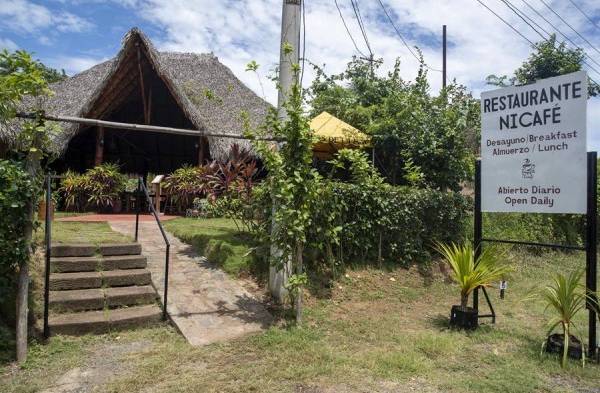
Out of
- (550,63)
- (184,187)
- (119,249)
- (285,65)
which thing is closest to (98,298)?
(119,249)

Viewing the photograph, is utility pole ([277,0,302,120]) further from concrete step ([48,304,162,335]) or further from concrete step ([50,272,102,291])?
concrete step ([50,272,102,291])

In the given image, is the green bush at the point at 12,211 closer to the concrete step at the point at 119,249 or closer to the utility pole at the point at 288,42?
the concrete step at the point at 119,249

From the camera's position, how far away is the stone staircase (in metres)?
4.83

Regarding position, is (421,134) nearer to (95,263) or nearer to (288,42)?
(288,42)

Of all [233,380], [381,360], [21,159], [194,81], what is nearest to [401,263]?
[381,360]

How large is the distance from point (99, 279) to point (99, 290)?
178mm

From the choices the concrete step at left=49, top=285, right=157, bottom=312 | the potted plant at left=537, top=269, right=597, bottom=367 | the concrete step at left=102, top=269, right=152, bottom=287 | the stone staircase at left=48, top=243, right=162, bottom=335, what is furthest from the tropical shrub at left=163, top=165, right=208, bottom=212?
the potted plant at left=537, top=269, right=597, bottom=367

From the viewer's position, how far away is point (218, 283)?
6.19 m

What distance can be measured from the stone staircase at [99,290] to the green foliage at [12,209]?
757 millimetres

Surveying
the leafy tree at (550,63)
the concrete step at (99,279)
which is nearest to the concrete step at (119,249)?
the concrete step at (99,279)

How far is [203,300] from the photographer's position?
565 centimetres

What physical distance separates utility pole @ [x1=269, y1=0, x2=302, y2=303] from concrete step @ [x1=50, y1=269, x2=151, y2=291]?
1661 mm

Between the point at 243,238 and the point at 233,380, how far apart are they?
386 centimetres

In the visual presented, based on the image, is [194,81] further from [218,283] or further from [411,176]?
[218,283]
